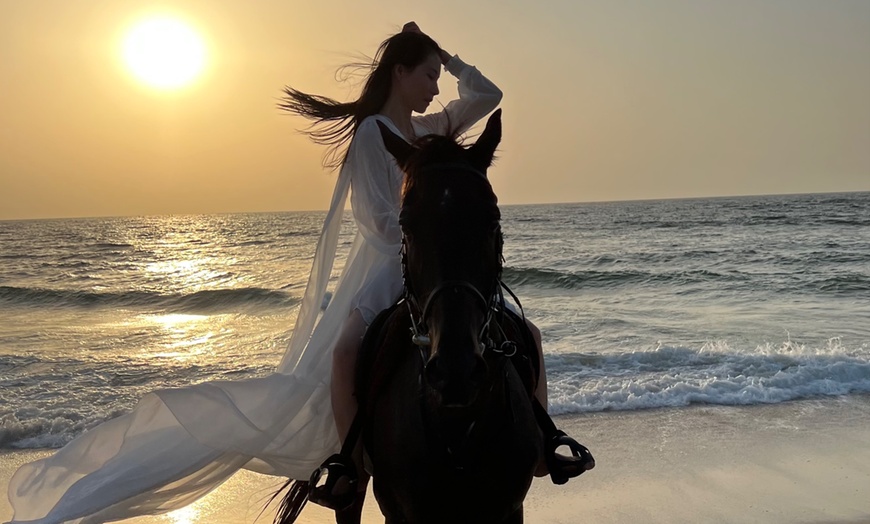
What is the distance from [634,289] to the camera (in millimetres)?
20062

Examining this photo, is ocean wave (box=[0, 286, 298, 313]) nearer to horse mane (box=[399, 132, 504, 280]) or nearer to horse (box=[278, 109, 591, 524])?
horse (box=[278, 109, 591, 524])

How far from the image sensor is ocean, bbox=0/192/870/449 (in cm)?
909

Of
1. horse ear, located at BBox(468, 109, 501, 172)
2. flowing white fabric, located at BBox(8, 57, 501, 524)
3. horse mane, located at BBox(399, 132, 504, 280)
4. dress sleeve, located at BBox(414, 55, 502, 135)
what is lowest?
flowing white fabric, located at BBox(8, 57, 501, 524)

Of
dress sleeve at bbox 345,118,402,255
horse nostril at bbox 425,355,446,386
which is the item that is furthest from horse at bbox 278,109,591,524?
dress sleeve at bbox 345,118,402,255

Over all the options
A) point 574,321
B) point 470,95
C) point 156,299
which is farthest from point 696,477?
point 156,299

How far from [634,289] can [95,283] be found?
18.7 meters

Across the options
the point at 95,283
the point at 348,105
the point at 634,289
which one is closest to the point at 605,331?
the point at 634,289

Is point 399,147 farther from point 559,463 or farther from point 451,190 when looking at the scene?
point 559,463

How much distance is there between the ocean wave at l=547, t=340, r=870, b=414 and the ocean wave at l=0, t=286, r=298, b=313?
12.3 meters

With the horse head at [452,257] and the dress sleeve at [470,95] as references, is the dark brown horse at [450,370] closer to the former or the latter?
the horse head at [452,257]

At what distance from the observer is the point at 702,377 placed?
9586mm

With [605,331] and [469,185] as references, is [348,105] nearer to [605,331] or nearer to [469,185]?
[469,185]

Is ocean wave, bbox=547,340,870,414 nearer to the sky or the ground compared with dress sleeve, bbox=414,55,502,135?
nearer to the ground

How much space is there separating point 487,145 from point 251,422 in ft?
6.14
